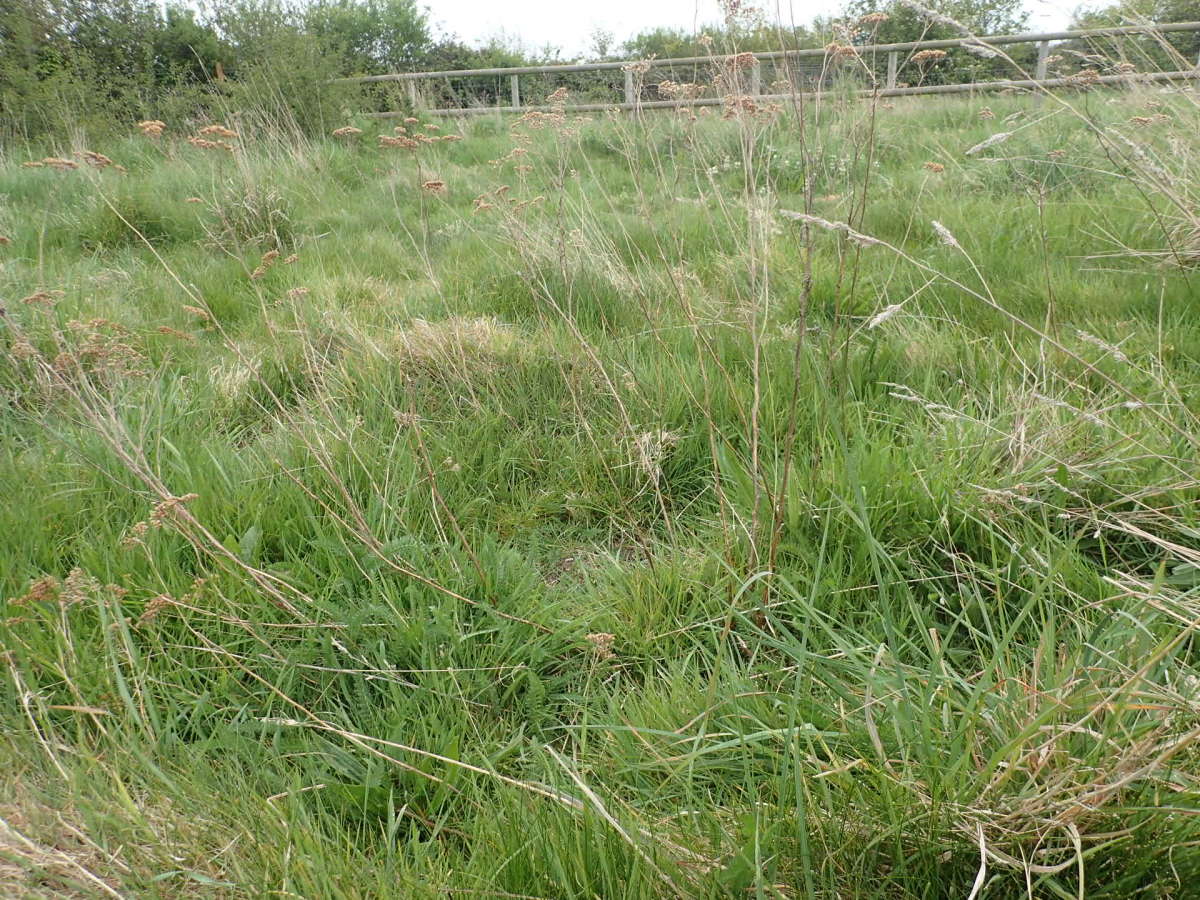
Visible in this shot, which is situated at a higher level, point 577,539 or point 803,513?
point 803,513

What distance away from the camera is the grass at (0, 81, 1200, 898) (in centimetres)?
107

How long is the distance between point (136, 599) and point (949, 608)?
6.21 ft

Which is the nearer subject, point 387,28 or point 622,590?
point 622,590

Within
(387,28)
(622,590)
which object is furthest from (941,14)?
(387,28)

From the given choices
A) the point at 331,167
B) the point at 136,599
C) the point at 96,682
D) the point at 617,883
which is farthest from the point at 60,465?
the point at 331,167

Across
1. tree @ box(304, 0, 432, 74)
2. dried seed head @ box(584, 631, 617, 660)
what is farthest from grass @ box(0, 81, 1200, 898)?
tree @ box(304, 0, 432, 74)

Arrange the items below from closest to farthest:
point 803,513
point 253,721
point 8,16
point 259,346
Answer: point 253,721 < point 803,513 < point 259,346 < point 8,16

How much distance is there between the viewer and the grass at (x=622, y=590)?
1.07m

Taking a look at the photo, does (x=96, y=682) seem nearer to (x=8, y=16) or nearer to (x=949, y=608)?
(x=949, y=608)

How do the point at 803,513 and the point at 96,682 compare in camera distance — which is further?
the point at 803,513

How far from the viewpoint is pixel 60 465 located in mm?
2152

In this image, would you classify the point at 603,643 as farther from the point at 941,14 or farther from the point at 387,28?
the point at 387,28

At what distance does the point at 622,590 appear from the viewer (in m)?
1.80

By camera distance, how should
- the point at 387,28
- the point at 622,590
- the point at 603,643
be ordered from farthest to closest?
the point at 387,28 → the point at 622,590 → the point at 603,643
